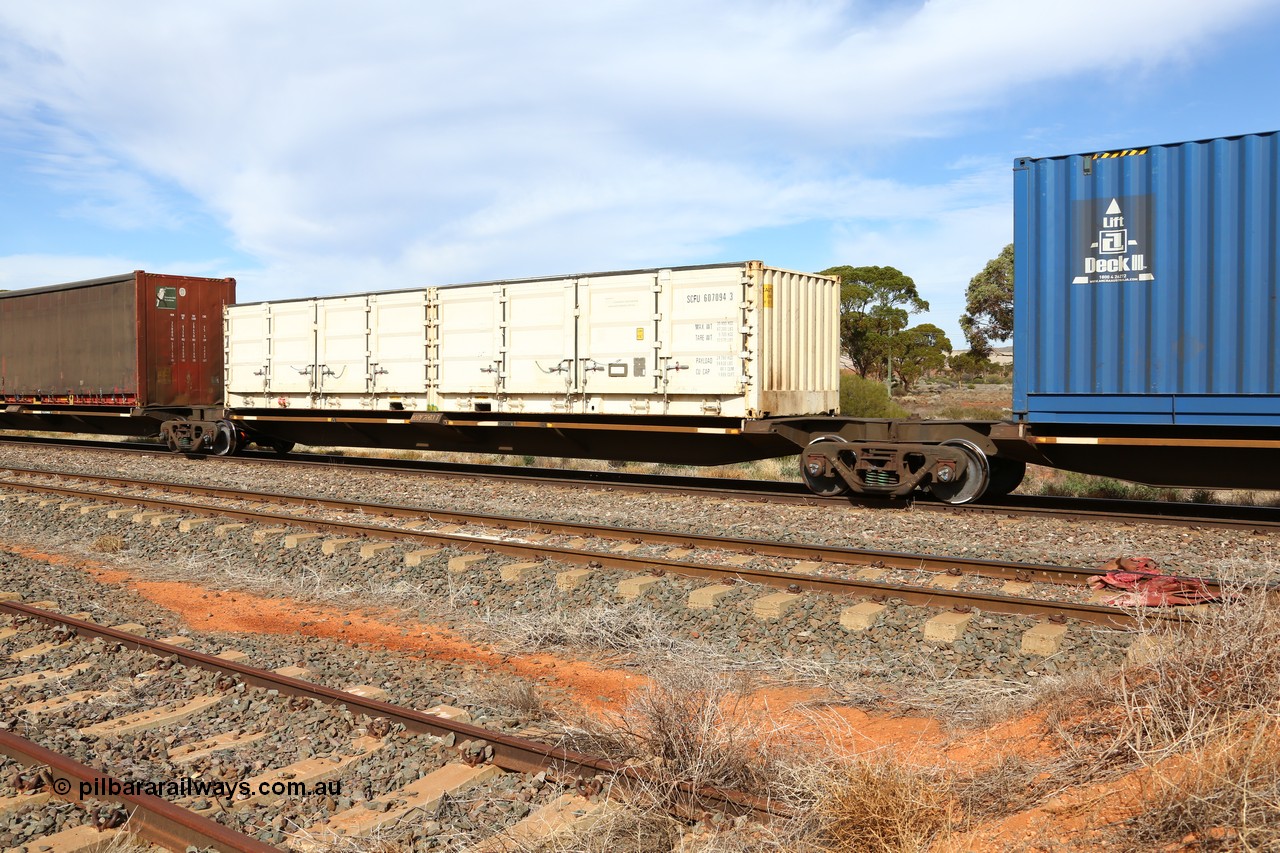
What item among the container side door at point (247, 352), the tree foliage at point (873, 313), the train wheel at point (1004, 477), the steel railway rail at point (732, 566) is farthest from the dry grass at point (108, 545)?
the tree foliage at point (873, 313)

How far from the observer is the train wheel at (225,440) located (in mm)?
19609

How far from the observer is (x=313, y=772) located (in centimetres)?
418

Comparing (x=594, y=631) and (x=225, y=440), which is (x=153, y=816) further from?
(x=225, y=440)

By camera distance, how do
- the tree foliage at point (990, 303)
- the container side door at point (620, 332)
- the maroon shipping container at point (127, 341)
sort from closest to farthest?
the container side door at point (620, 332) < the maroon shipping container at point (127, 341) < the tree foliage at point (990, 303)

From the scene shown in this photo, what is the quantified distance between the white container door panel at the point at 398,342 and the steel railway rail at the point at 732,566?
13.9 feet

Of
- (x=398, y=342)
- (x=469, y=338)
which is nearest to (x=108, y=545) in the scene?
(x=469, y=338)

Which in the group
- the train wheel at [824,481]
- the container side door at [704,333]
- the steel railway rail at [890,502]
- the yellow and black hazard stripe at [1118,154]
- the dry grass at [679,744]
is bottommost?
the dry grass at [679,744]

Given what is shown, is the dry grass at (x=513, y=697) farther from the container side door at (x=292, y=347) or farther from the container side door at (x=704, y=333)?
the container side door at (x=292, y=347)

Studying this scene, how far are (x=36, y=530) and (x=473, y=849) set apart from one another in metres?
10.7

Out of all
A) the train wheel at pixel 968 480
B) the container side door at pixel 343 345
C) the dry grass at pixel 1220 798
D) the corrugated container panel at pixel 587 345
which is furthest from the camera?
the container side door at pixel 343 345

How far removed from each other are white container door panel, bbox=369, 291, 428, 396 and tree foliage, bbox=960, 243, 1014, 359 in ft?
123

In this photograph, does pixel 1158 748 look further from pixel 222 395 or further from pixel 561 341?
pixel 222 395

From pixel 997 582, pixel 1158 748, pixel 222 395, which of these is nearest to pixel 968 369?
pixel 222 395

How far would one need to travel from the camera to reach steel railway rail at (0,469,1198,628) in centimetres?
671
